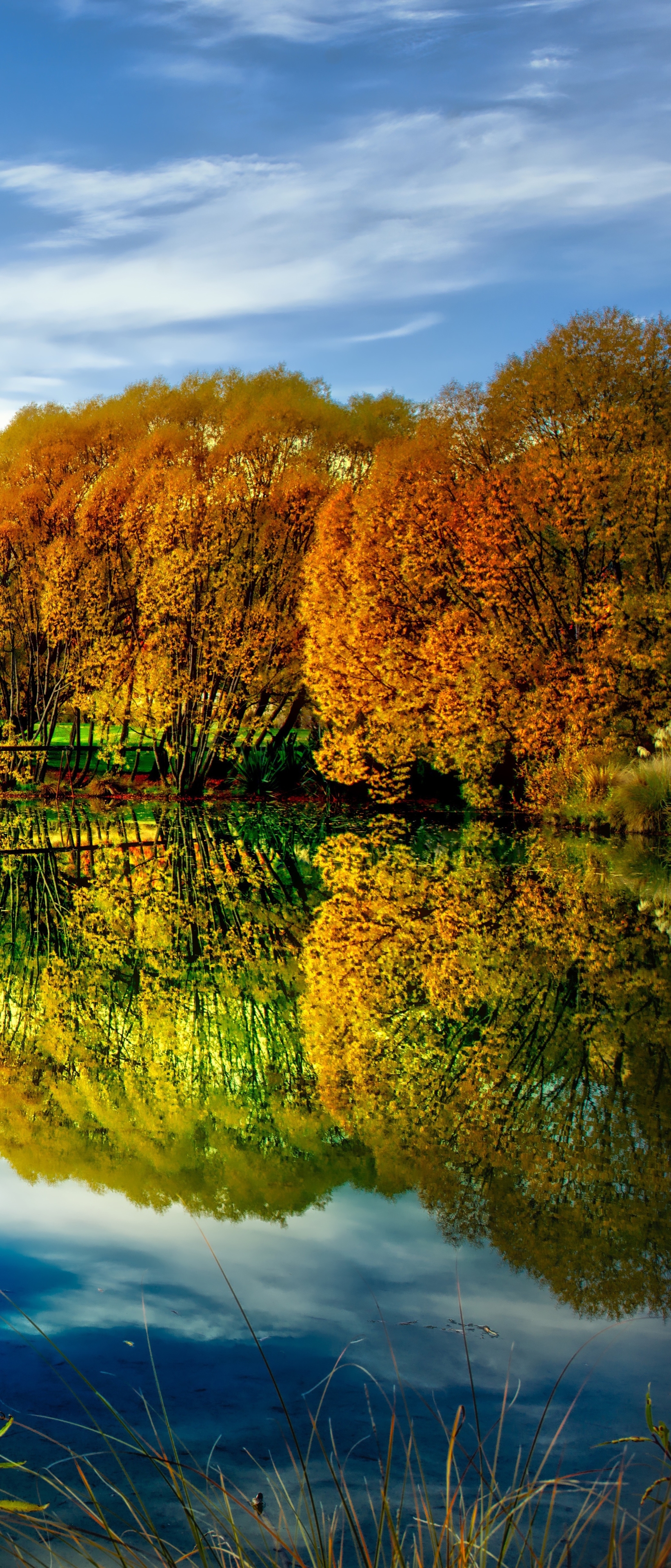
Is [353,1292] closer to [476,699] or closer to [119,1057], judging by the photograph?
[119,1057]

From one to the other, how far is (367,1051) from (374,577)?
2040cm

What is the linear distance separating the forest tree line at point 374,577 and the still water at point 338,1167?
1163 centimetres

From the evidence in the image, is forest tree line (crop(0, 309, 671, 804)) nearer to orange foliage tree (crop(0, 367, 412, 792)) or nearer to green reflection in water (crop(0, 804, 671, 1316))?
orange foliage tree (crop(0, 367, 412, 792))

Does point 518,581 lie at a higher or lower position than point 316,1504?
higher

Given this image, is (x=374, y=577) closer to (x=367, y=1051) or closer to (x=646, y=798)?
(x=646, y=798)

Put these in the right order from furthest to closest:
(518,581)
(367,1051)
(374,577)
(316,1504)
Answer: (374,577) < (518,581) < (367,1051) < (316,1504)

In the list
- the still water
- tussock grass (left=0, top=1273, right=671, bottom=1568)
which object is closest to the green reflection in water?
the still water

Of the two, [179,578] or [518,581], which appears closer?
[518,581]

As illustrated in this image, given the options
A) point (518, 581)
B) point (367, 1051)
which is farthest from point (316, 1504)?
point (518, 581)

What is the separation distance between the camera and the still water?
14.3ft

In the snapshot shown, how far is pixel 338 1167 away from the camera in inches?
261

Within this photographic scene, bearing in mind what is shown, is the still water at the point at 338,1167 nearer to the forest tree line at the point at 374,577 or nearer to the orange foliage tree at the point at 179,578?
the forest tree line at the point at 374,577

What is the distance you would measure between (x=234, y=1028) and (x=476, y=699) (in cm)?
1743

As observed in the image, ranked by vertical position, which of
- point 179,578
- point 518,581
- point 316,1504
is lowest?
point 316,1504
